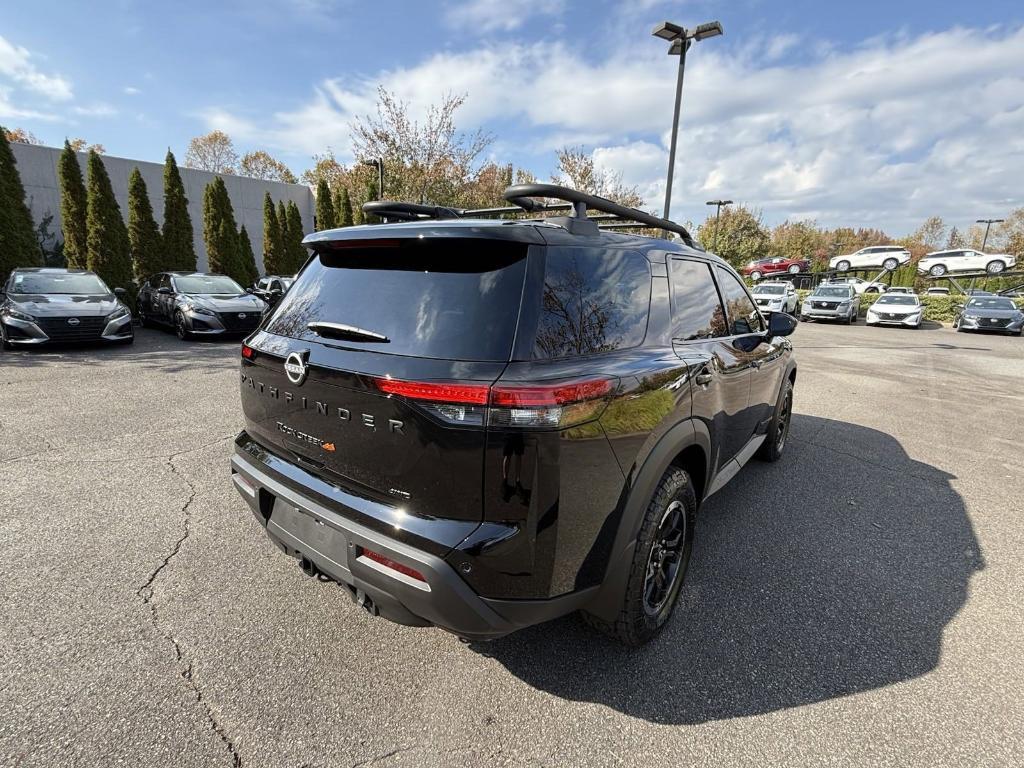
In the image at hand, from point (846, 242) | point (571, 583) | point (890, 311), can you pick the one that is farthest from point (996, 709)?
point (846, 242)

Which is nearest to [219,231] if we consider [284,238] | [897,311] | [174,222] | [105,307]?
[174,222]

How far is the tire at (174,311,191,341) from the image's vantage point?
35.8 ft

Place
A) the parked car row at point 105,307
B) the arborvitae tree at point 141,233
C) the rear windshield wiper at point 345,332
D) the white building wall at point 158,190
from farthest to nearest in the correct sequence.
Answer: the white building wall at point 158,190 < the arborvitae tree at point 141,233 < the parked car row at point 105,307 < the rear windshield wiper at point 345,332

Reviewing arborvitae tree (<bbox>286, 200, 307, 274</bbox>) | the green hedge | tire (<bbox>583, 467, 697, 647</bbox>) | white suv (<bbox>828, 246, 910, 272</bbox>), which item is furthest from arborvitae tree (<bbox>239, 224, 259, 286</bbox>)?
white suv (<bbox>828, 246, 910, 272</bbox>)

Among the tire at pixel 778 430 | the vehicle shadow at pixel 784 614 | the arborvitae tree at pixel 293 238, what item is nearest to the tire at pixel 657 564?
the vehicle shadow at pixel 784 614

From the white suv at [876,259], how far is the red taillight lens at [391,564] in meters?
38.3

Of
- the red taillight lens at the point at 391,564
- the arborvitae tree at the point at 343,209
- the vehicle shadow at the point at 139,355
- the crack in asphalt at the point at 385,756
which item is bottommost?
the crack in asphalt at the point at 385,756

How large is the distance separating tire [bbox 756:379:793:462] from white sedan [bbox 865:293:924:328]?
65.8 feet

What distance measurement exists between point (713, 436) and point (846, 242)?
296 ft

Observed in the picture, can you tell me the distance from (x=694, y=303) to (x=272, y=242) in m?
24.9

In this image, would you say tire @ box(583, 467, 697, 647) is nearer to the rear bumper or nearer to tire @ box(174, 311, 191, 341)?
the rear bumper

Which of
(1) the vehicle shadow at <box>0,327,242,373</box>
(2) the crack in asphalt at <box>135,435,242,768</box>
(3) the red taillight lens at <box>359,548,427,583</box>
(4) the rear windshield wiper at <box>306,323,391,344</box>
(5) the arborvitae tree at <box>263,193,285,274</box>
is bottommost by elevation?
(2) the crack in asphalt at <box>135,435,242,768</box>

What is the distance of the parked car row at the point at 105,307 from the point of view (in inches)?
345

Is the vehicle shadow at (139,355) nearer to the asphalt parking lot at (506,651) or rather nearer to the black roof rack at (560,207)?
the asphalt parking lot at (506,651)
